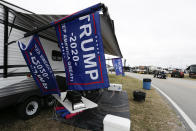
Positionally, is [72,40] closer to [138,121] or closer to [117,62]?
[138,121]

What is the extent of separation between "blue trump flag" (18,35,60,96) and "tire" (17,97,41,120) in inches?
42.3

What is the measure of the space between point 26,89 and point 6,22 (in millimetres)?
2110

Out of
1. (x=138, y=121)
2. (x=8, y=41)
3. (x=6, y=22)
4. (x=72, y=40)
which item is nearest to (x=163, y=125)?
(x=138, y=121)

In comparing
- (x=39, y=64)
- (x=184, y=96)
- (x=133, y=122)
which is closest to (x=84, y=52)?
(x=39, y=64)

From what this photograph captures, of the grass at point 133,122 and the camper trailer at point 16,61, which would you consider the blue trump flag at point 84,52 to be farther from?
the grass at point 133,122

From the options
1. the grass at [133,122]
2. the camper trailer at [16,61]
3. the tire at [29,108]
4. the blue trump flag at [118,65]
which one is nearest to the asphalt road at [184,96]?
the grass at [133,122]

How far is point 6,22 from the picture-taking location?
7.57 ft

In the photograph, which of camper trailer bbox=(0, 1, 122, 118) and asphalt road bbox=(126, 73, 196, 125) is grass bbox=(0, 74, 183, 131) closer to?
camper trailer bbox=(0, 1, 122, 118)

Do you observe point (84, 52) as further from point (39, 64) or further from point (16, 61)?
point (16, 61)

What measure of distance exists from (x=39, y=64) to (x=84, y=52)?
1.41m

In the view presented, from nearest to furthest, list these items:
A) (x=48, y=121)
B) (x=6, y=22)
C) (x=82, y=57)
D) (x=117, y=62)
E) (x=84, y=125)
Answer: (x=82, y=57)
(x=6, y=22)
(x=84, y=125)
(x=48, y=121)
(x=117, y=62)

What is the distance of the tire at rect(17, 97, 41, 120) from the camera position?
2.70 metres

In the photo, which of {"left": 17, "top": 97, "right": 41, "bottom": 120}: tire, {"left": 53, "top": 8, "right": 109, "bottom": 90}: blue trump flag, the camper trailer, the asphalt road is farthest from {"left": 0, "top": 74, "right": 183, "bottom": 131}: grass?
{"left": 53, "top": 8, "right": 109, "bottom": 90}: blue trump flag

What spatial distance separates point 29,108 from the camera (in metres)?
2.95
